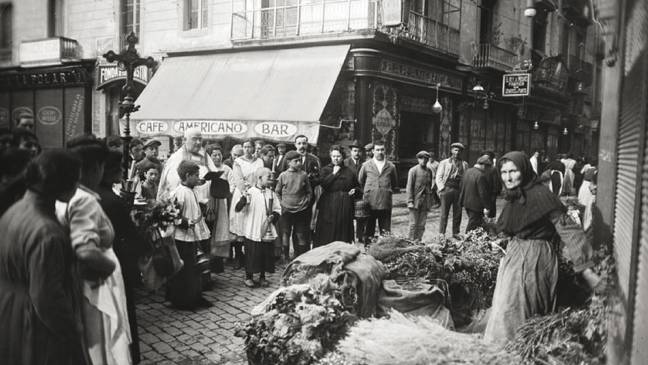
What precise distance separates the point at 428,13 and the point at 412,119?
342 centimetres

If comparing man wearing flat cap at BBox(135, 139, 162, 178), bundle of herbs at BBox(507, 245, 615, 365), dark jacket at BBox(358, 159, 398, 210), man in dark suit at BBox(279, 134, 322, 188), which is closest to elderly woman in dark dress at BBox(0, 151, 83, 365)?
bundle of herbs at BBox(507, 245, 615, 365)

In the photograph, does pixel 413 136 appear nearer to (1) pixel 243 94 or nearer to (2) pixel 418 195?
(1) pixel 243 94

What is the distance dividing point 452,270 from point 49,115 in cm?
1989

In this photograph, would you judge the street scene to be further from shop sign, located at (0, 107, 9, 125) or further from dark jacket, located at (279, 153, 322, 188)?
shop sign, located at (0, 107, 9, 125)

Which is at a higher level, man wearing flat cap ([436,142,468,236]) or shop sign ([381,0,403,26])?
shop sign ([381,0,403,26])

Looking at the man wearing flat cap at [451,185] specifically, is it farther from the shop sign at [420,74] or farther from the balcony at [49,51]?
the balcony at [49,51]

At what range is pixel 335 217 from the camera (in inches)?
325

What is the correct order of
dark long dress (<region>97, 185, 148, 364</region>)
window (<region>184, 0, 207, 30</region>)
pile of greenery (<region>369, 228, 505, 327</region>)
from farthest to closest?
window (<region>184, 0, 207, 30</region>) < pile of greenery (<region>369, 228, 505, 327</region>) < dark long dress (<region>97, 185, 148, 364</region>)

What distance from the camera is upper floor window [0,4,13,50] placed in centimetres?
2156

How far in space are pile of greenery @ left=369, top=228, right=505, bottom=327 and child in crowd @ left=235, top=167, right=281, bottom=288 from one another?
1876 mm

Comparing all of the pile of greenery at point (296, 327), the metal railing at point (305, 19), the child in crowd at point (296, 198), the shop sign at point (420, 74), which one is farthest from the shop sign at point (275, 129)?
the pile of greenery at point (296, 327)

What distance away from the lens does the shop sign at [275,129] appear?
44.8 feet

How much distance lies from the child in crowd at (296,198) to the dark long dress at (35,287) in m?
5.41

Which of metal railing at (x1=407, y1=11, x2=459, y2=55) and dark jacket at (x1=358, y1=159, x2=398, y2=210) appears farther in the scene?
metal railing at (x1=407, y1=11, x2=459, y2=55)
